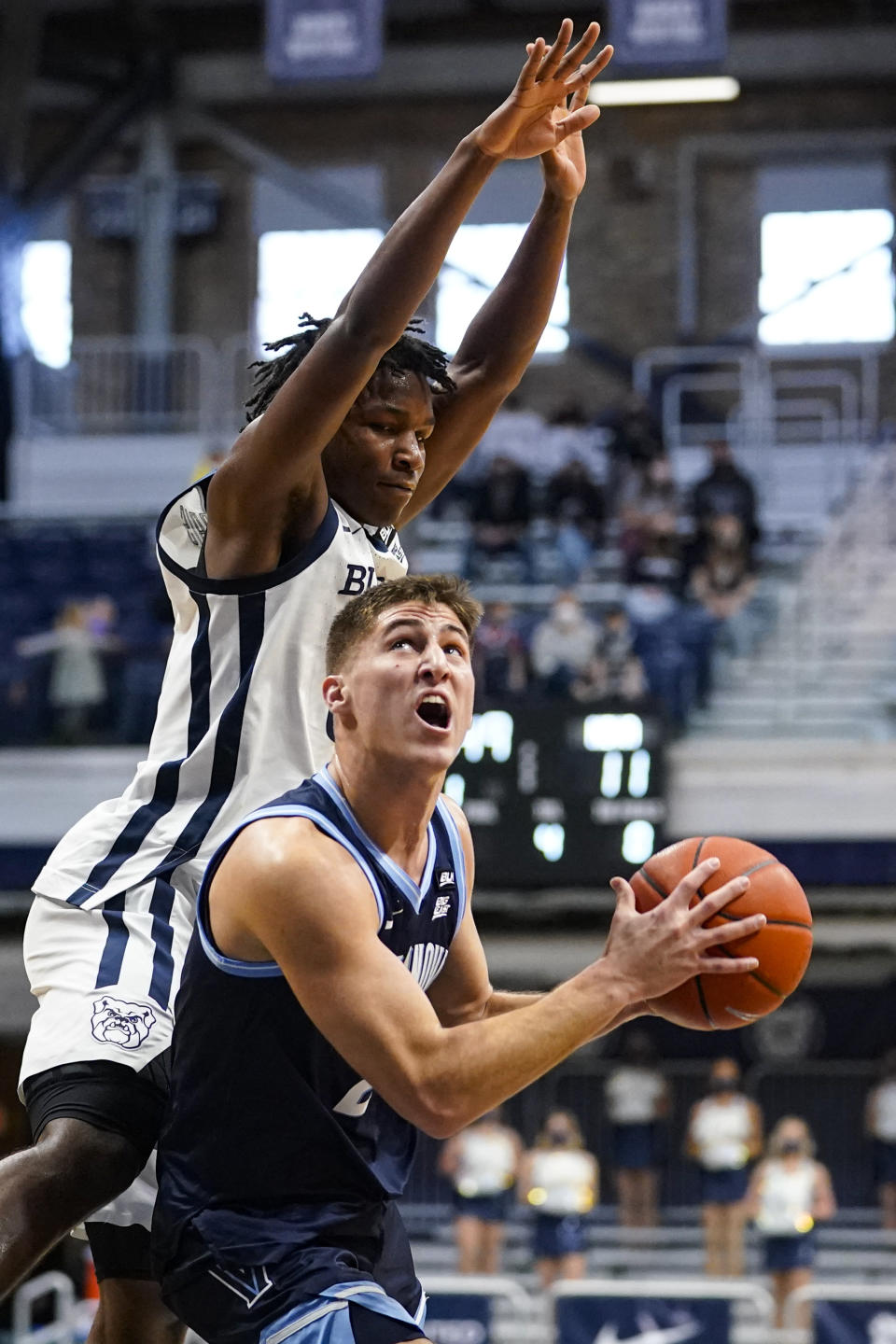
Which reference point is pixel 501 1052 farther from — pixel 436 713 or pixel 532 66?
pixel 532 66

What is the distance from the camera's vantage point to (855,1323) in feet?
31.1

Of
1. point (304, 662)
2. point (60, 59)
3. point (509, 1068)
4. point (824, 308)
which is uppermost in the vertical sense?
point (60, 59)

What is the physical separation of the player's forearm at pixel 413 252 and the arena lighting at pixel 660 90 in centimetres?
1303

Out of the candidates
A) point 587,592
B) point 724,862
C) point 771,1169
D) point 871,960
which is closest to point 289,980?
point 724,862

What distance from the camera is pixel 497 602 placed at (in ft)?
43.0

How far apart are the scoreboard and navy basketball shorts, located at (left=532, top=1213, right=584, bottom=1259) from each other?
2324 mm

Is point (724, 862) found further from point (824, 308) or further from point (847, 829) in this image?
point (824, 308)

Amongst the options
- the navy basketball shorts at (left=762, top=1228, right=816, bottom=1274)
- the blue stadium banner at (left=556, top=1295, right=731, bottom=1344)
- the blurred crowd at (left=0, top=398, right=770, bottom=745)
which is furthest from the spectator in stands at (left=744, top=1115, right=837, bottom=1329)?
the blurred crowd at (left=0, top=398, right=770, bottom=745)

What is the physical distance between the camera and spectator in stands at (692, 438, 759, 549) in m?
14.5

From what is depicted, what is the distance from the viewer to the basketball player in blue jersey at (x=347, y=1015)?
288cm

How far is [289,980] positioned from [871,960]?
1317 centimetres

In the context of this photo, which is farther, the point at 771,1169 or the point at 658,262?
the point at 658,262


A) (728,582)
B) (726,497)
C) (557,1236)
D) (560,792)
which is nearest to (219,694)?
(560,792)

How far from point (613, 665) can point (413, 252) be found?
30.9 ft
